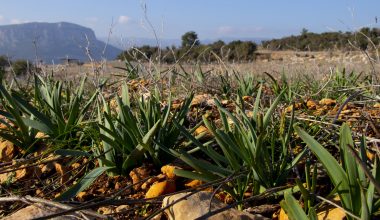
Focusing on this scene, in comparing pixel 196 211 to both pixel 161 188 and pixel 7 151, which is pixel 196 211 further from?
pixel 7 151

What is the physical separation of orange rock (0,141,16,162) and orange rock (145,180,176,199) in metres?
0.93

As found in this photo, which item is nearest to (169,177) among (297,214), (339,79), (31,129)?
(297,214)

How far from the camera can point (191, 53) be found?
53.9ft

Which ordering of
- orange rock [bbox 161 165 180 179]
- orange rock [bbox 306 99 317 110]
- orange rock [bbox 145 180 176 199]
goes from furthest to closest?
orange rock [bbox 306 99 317 110]
orange rock [bbox 161 165 180 179]
orange rock [bbox 145 180 176 199]

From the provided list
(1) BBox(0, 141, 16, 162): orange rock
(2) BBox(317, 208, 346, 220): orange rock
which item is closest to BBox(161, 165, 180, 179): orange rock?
(2) BBox(317, 208, 346, 220): orange rock

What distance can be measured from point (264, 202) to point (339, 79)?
2450 mm

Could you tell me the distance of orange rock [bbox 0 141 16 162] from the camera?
2225 millimetres

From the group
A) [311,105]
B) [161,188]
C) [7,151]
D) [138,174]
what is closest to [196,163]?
[161,188]

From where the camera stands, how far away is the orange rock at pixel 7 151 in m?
2.22

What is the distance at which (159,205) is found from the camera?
59.4 inches

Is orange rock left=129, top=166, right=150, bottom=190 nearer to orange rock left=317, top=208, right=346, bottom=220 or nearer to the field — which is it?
the field

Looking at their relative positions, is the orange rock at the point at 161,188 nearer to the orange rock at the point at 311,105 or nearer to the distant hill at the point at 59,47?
the distant hill at the point at 59,47

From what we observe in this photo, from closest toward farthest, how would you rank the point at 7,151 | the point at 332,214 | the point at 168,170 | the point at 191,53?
the point at 332,214 < the point at 168,170 < the point at 7,151 < the point at 191,53

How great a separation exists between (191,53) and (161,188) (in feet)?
49.2
